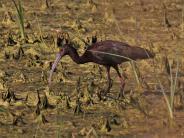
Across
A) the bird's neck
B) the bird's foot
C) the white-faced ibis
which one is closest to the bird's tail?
the white-faced ibis

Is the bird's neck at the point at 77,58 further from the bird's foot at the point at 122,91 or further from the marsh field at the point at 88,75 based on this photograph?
the bird's foot at the point at 122,91

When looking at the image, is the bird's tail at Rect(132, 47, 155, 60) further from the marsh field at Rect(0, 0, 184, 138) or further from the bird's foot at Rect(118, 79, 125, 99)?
the bird's foot at Rect(118, 79, 125, 99)

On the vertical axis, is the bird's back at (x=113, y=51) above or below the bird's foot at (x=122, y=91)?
above

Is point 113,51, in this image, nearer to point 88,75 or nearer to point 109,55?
point 109,55

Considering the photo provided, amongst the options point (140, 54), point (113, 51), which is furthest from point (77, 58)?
point (140, 54)

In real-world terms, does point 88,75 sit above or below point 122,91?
above

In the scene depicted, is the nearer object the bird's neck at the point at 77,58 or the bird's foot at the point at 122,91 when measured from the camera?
the bird's foot at the point at 122,91

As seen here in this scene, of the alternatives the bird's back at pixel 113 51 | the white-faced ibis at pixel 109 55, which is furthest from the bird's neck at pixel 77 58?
the bird's back at pixel 113 51

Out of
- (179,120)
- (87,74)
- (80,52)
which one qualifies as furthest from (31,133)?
(80,52)
